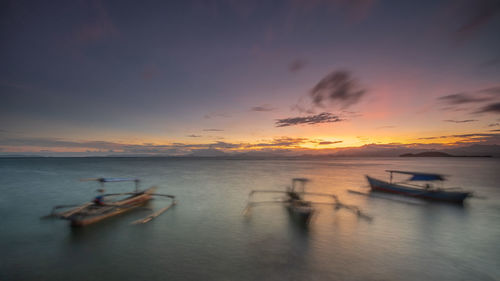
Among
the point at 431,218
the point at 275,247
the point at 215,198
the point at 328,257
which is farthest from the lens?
the point at 215,198

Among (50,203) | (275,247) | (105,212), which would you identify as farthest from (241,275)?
(50,203)

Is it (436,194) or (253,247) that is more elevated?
(436,194)

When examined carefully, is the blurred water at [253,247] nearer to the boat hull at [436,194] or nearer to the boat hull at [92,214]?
the boat hull at [92,214]

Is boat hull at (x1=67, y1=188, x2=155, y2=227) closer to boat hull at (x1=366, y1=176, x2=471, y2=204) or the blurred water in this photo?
the blurred water

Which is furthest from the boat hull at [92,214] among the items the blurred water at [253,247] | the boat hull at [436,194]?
the boat hull at [436,194]

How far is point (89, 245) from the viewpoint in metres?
12.8

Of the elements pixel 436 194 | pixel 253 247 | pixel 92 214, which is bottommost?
pixel 253 247

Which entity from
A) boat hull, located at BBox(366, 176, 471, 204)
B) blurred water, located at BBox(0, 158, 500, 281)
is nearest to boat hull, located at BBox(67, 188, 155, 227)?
blurred water, located at BBox(0, 158, 500, 281)

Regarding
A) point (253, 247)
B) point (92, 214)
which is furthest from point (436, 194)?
point (92, 214)

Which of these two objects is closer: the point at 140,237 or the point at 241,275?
the point at 241,275

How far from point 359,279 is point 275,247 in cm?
465

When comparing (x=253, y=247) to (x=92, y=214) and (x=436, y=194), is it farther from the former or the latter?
(x=436, y=194)

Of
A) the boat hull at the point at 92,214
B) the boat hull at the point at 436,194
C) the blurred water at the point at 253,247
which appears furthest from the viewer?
the boat hull at the point at 436,194

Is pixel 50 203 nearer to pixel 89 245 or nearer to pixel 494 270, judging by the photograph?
pixel 89 245
